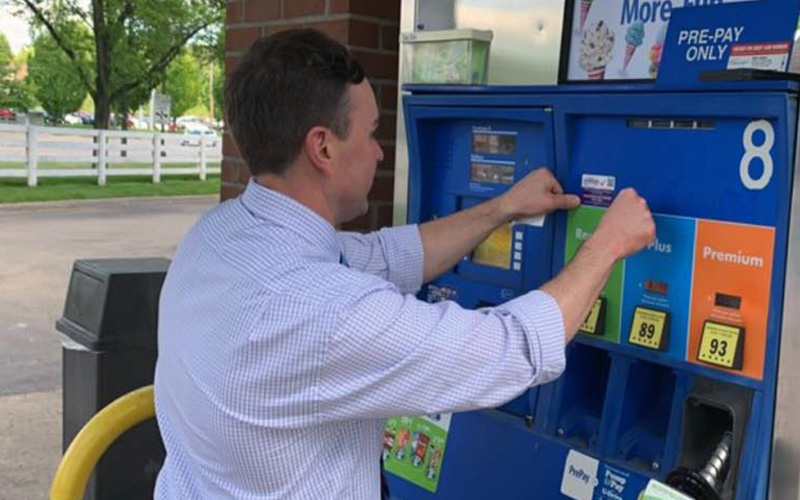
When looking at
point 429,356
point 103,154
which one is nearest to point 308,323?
point 429,356

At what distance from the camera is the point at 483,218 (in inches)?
89.7

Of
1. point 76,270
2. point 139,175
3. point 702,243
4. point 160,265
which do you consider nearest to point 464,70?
point 702,243

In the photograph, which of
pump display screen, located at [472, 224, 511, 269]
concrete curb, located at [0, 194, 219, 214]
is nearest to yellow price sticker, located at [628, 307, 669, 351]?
pump display screen, located at [472, 224, 511, 269]

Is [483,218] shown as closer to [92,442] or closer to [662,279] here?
[662,279]

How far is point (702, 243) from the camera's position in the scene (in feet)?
5.89

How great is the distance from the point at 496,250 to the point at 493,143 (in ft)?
0.89

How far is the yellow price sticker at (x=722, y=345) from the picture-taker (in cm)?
173

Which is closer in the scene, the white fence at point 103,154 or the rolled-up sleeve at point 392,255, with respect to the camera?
the rolled-up sleeve at point 392,255

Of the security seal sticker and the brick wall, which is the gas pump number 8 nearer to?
the security seal sticker

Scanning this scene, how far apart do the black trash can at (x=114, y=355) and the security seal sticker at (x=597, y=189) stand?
Answer: 1.77 meters

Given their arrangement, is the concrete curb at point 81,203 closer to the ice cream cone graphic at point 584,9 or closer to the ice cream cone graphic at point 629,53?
the ice cream cone graphic at point 584,9

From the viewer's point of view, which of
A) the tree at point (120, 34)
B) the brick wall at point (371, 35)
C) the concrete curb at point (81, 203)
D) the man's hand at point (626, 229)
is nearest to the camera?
the man's hand at point (626, 229)

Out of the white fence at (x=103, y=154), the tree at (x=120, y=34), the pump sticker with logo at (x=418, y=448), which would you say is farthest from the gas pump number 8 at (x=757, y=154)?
the tree at (x=120, y=34)

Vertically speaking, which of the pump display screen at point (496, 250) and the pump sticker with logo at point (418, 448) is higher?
the pump display screen at point (496, 250)
